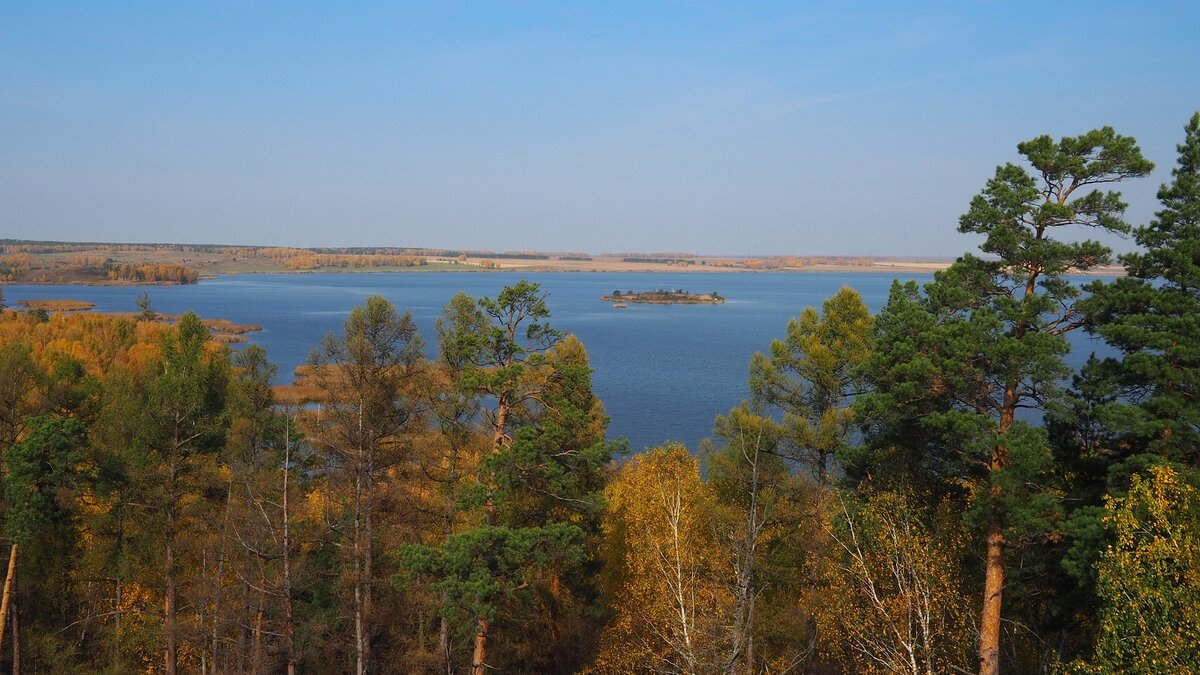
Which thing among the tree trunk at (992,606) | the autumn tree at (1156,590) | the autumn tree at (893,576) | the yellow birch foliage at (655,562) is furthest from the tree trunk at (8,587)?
the autumn tree at (1156,590)

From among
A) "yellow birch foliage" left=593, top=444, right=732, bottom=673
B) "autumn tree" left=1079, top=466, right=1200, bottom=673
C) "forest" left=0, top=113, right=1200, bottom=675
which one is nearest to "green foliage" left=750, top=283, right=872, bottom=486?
"forest" left=0, top=113, right=1200, bottom=675

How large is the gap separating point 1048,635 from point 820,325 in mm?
8535

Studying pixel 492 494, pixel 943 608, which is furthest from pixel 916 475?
pixel 492 494

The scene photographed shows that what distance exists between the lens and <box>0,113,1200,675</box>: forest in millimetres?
12578

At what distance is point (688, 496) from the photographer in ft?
59.5

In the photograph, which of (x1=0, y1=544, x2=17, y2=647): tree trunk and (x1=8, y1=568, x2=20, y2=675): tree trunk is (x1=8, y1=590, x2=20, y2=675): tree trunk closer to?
(x1=8, y1=568, x2=20, y2=675): tree trunk

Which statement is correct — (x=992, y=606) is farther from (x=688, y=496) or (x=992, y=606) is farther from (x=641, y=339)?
(x=641, y=339)

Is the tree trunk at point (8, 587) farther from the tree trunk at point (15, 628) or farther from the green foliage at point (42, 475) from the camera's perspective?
the green foliage at point (42, 475)

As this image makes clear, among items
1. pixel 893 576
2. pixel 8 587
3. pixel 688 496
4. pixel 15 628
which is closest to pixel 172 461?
pixel 8 587

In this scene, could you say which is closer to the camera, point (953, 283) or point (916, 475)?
point (953, 283)

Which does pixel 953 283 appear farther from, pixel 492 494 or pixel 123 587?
pixel 123 587

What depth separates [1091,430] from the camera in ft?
48.9

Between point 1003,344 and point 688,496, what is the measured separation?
300 inches

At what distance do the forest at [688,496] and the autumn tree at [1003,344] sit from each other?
7 cm
